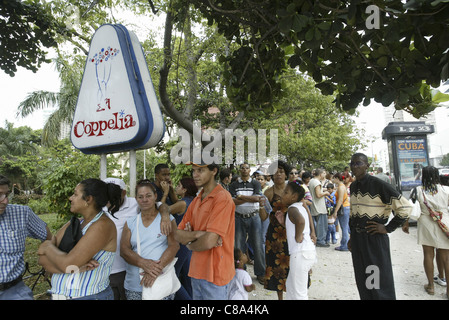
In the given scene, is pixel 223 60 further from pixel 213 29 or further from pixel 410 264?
pixel 410 264

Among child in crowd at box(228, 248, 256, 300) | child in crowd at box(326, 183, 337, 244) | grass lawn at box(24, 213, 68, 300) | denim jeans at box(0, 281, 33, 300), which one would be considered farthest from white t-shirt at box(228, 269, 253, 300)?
child in crowd at box(326, 183, 337, 244)

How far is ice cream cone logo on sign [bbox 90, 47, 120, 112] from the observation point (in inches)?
113

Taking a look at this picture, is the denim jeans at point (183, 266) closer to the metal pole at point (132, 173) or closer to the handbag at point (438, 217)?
the metal pole at point (132, 173)

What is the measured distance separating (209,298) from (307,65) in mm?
2184

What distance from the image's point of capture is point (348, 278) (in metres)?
4.79

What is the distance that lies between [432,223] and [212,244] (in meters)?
3.59

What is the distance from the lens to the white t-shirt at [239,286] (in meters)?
2.66

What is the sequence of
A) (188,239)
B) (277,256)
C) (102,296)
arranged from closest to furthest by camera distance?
(102,296), (188,239), (277,256)

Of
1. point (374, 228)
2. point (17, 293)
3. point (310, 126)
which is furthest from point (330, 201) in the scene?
point (310, 126)

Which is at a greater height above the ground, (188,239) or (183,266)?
(188,239)

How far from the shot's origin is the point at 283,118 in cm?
1294

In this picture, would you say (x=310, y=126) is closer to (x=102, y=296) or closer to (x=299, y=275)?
(x=299, y=275)

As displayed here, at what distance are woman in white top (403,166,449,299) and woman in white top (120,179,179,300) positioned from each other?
12.0ft

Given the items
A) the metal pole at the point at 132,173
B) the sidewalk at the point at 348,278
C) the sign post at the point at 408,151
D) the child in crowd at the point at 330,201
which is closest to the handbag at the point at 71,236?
the metal pole at the point at 132,173
